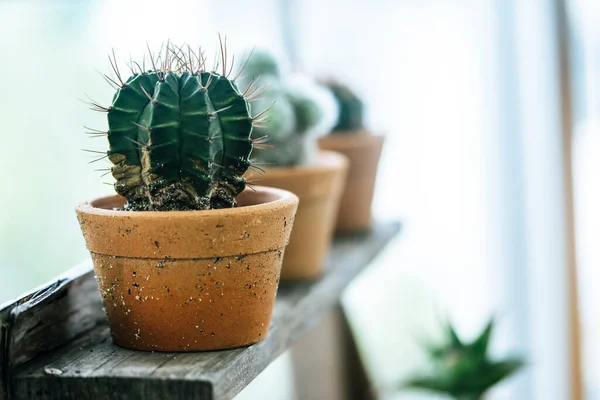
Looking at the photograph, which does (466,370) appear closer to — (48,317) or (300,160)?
(300,160)

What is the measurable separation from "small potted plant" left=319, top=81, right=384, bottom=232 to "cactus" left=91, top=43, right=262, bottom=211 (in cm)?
68

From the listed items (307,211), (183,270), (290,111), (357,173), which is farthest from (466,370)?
(183,270)

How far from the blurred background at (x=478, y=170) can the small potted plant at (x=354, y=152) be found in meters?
0.41

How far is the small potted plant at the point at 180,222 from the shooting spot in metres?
0.64

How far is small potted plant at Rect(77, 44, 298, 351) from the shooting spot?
639 millimetres

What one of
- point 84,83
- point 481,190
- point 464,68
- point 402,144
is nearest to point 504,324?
point 481,190

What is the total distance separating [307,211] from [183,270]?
44cm

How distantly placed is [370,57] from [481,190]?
0.47 m

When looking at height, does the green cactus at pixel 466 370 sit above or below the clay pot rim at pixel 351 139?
below

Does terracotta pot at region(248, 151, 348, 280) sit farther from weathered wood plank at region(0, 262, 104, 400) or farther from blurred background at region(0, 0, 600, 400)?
blurred background at region(0, 0, 600, 400)

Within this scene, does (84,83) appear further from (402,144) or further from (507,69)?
(507,69)

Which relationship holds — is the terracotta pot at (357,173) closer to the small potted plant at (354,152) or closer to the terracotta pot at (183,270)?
the small potted plant at (354,152)

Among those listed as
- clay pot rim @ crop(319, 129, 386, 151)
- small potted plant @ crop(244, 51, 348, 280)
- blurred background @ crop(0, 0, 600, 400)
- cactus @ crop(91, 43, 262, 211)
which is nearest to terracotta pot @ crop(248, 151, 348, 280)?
small potted plant @ crop(244, 51, 348, 280)

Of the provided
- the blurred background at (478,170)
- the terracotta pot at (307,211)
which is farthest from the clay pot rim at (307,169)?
the blurred background at (478,170)
